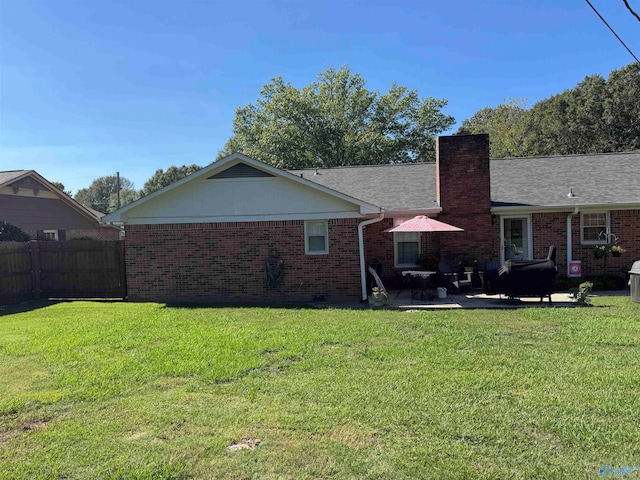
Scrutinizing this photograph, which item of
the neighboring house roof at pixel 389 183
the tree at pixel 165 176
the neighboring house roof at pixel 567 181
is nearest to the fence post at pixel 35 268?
the neighboring house roof at pixel 389 183

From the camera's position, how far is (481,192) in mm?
13086

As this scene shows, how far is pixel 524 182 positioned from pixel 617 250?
348cm

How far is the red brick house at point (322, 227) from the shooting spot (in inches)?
461

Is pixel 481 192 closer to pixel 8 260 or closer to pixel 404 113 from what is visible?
pixel 8 260

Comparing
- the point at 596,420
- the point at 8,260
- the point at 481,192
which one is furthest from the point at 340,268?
the point at 8,260

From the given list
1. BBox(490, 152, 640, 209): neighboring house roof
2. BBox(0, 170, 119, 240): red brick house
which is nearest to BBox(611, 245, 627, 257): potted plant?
BBox(490, 152, 640, 209): neighboring house roof

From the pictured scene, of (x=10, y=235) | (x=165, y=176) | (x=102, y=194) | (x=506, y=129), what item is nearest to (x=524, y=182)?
(x=10, y=235)

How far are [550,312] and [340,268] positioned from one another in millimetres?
5021

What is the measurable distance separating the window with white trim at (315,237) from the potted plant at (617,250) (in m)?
8.35

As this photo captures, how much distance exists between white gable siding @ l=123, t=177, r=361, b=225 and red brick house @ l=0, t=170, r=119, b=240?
644cm

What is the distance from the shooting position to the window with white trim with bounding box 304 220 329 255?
38.8ft

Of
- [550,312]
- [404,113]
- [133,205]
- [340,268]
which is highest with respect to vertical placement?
[404,113]

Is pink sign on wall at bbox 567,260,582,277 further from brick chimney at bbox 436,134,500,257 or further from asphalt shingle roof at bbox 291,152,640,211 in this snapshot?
brick chimney at bbox 436,134,500,257

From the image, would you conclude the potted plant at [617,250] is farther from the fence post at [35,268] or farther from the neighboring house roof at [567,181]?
the fence post at [35,268]
